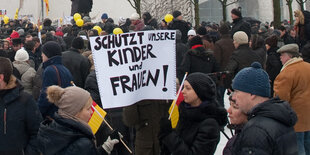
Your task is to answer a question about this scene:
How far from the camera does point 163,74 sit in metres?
5.09

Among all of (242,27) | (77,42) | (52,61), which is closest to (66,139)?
(52,61)

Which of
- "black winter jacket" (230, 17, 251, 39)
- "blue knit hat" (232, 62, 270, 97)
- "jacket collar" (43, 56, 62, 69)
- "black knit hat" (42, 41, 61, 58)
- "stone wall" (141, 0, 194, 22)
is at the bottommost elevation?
"blue knit hat" (232, 62, 270, 97)

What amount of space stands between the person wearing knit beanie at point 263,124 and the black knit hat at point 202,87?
1002 millimetres

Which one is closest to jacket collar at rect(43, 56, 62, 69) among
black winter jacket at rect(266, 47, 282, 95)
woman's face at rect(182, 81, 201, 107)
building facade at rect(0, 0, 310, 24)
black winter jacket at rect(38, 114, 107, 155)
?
woman's face at rect(182, 81, 201, 107)

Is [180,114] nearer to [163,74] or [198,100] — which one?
[198,100]

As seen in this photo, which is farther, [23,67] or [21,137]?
[23,67]

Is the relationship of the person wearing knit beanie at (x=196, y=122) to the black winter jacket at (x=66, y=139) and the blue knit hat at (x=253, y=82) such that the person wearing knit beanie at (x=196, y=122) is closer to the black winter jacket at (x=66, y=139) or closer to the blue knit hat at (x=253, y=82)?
the black winter jacket at (x=66, y=139)

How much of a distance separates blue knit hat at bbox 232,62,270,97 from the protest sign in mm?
1577

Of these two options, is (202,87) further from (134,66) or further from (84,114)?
(84,114)

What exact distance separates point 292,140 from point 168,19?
36.9 ft

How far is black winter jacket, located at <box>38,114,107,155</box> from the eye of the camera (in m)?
3.71

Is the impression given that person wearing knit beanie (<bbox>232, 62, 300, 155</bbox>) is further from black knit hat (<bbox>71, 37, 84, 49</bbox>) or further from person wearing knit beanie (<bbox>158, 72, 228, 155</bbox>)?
black knit hat (<bbox>71, 37, 84, 49</bbox>)

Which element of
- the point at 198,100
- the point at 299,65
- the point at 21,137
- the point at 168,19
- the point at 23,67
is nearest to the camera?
the point at 198,100

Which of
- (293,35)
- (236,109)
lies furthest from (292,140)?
(293,35)
